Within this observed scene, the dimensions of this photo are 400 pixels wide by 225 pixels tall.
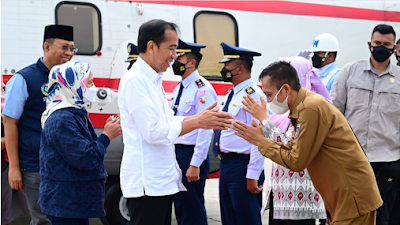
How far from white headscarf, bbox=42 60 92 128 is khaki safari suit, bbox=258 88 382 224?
54.6 inches

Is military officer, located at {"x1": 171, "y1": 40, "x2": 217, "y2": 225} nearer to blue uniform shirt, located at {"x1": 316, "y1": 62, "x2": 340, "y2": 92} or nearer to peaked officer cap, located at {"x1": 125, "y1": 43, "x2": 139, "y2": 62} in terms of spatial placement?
peaked officer cap, located at {"x1": 125, "y1": 43, "x2": 139, "y2": 62}

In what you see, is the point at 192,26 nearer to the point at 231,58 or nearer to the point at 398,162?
the point at 231,58

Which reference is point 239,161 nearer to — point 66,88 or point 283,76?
point 283,76

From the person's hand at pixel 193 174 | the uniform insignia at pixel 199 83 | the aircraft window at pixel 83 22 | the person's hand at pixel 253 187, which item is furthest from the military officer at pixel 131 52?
the person's hand at pixel 253 187

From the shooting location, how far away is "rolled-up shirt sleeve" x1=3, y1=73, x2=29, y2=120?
13.6ft

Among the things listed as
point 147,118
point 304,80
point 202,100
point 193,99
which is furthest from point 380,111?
point 147,118

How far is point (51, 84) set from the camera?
3525 millimetres

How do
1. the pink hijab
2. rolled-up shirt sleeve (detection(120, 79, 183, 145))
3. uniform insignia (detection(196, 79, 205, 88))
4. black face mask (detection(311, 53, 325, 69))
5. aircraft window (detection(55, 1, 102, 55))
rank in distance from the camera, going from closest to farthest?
1. rolled-up shirt sleeve (detection(120, 79, 183, 145))
2. the pink hijab
3. uniform insignia (detection(196, 79, 205, 88))
4. aircraft window (detection(55, 1, 102, 55))
5. black face mask (detection(311, 53, 325, 69))

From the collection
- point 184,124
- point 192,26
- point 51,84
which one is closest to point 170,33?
point 184,124

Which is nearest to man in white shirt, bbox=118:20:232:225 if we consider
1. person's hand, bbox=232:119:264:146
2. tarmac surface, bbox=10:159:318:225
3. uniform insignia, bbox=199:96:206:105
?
person's hand, bbox=232:119:264:146

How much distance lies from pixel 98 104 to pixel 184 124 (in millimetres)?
2881

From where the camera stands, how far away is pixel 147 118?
3.25m

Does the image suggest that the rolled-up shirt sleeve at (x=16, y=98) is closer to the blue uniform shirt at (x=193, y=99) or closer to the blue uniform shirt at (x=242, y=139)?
the blue uniform shirt at (x=193, y=99)

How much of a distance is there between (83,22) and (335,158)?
407 centimetres
